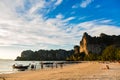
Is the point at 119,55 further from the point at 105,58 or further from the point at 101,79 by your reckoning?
the point at 101,79

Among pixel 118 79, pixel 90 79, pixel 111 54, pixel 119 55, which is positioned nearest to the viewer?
pixel 118 79

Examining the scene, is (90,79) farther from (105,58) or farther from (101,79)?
(105,58)

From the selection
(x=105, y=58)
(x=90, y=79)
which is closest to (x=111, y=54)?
(x=105, y=58)

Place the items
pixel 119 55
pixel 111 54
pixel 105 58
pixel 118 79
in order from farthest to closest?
pixel 105 58 → pixel 111 54 → pixel 119 55 → pixel 118 79

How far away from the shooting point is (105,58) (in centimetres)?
16850

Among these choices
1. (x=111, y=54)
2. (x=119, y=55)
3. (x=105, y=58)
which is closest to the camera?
(x=119, y=55)

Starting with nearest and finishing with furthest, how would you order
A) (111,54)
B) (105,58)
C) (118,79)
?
1. (118,79)
2. (111,54)
3. (105,58)

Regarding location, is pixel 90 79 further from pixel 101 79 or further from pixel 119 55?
pixel 119 55

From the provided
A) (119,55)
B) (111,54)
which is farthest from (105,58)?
(119,55)

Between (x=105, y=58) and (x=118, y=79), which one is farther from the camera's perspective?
(x=105, y=58)

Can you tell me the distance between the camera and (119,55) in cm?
12244

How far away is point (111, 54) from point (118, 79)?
130 m

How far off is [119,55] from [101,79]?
101668 millimetres

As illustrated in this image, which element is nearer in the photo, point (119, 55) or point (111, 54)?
point (119, 55)
